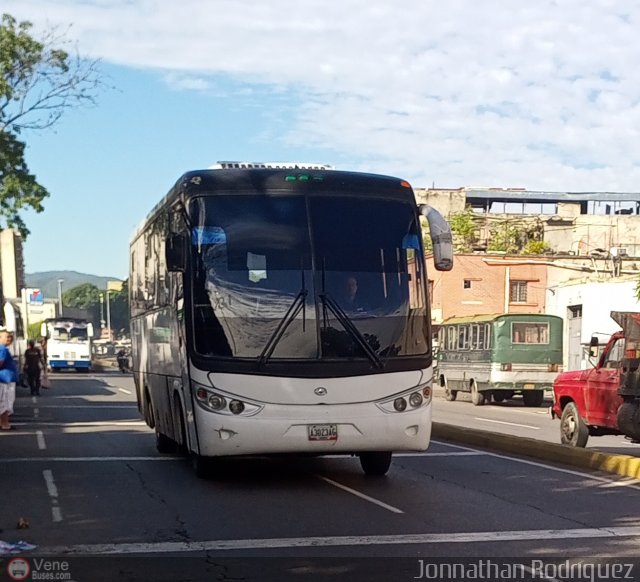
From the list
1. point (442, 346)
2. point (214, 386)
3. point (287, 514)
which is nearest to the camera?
point (287, 514)

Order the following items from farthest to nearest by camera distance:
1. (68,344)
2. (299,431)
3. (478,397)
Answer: (68,344), (478,397), (299,431)

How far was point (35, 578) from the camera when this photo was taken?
25.2 ft

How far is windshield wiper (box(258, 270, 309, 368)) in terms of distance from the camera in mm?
11656

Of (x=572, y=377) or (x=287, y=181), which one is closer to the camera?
(x=287, y=181)

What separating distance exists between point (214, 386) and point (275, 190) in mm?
2381

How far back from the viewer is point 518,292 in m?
56.9

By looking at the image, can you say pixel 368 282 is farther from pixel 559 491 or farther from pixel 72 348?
pixel 72 348

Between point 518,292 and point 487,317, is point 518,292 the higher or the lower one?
the higher one

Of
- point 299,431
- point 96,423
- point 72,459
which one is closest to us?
point 299,431

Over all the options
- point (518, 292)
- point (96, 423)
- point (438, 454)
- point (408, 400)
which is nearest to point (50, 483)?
point (408, 400)

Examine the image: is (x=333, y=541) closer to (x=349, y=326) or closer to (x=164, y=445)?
(x=349, y=326)

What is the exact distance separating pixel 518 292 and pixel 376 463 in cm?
4474

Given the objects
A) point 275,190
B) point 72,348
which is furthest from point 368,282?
point 72,348

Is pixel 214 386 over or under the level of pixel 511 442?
over
